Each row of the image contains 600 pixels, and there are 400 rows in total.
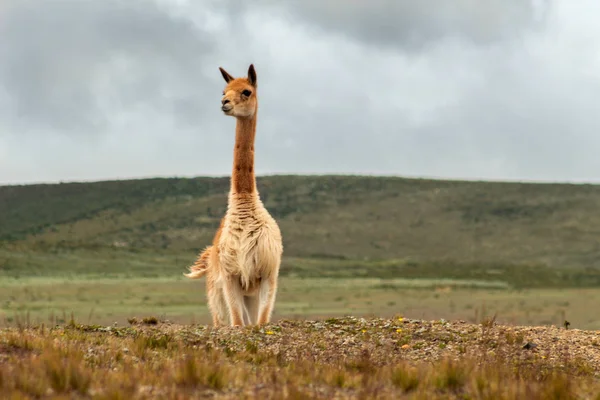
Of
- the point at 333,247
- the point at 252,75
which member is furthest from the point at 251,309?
the point at 333,247

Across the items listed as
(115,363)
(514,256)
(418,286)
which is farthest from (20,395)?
(514,256)

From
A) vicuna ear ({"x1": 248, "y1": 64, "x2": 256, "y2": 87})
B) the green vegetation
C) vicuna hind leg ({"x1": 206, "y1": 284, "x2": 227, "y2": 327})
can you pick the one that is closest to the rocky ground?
vicuna hind leg ({"x1": 206, "y1": 284, "x2": 227, "y2": 327})

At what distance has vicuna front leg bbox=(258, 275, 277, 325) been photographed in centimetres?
1145

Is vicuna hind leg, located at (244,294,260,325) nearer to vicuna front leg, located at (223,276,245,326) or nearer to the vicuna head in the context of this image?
vicuna front leg, located at (223,276,245,326)

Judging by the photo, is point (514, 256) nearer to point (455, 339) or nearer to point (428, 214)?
point (428, 214)

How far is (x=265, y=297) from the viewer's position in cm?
1151

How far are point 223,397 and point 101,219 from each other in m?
61.1

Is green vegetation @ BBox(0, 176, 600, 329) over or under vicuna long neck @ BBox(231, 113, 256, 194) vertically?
under

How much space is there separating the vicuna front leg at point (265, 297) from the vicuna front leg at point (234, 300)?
9.8 inches

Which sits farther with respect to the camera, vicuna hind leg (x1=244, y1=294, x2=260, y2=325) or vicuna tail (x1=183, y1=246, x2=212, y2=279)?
vicuna tail (x1=183, y1=246, x2=212, y2=279)

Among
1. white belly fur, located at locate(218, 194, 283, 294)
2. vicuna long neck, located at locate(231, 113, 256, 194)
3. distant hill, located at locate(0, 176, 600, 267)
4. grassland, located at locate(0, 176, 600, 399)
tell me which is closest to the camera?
grassland, located at locate(0, 176, 600, 399)

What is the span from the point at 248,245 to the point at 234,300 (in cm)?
83

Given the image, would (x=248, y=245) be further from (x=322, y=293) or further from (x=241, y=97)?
(x=322, y=293)

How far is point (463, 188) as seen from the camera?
72.6 metres
